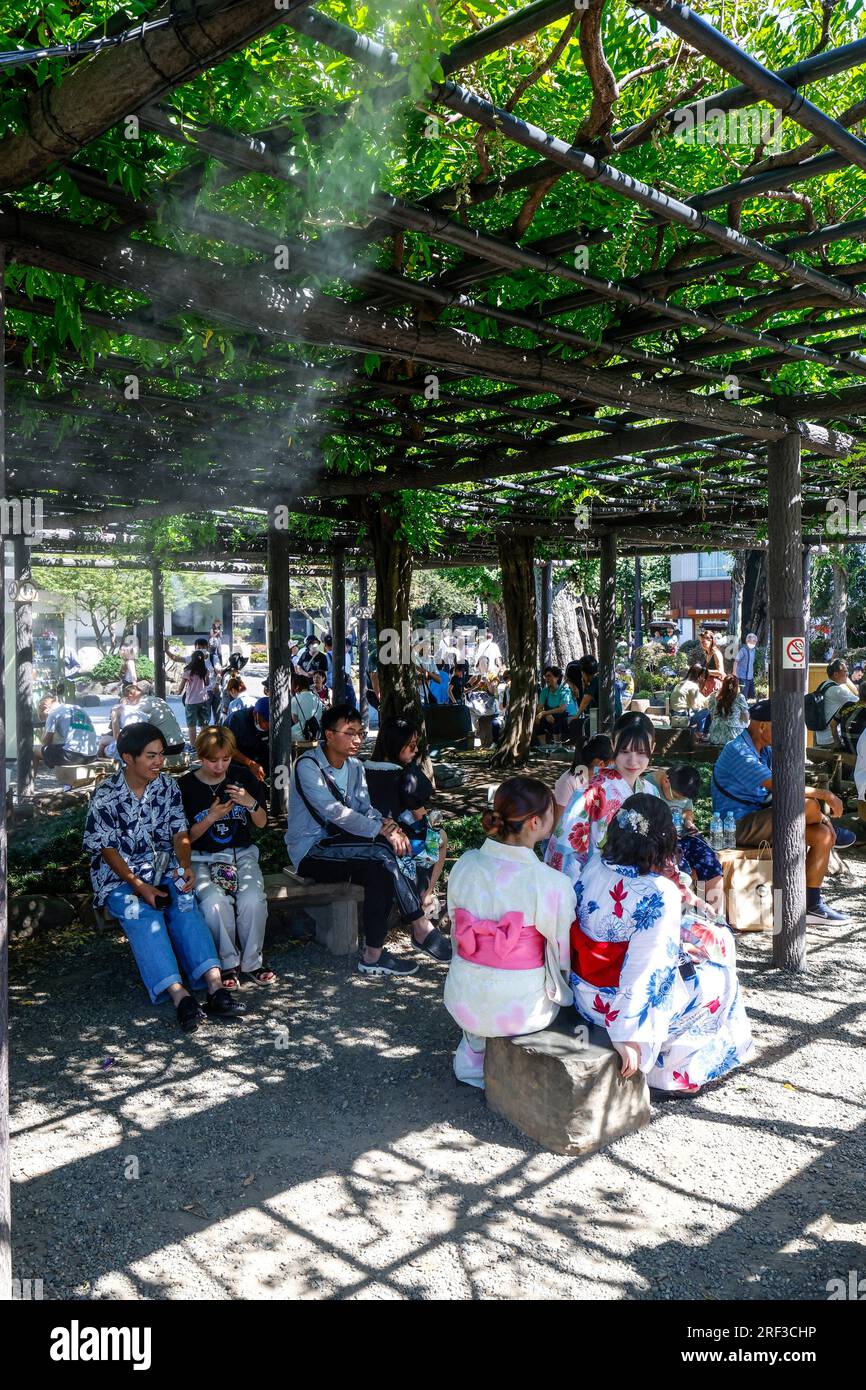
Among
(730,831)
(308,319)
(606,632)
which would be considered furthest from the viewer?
(606,632)

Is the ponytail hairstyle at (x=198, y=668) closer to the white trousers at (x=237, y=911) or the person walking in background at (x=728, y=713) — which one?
the person walking in background at (x=728, y=713)

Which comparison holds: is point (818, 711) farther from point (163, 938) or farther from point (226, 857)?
point (163, 938)

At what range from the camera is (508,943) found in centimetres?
404

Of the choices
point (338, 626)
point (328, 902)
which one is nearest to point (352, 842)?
point (328, 902)

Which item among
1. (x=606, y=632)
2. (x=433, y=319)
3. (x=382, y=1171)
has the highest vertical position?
(x=433, y=319)

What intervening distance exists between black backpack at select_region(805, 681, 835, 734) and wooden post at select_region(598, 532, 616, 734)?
106 inches

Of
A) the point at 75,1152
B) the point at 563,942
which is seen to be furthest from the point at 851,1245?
the point at 75,1152

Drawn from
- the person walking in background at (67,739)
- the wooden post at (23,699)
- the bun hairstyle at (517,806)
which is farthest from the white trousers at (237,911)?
the person walking in background at (67,739)

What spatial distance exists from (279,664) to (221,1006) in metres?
5.58

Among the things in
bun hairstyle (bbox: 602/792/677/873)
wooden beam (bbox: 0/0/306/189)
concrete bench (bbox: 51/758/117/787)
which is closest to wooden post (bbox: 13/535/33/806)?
concrete bench (bbox: 51/758/117/787)

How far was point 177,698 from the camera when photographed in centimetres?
2512

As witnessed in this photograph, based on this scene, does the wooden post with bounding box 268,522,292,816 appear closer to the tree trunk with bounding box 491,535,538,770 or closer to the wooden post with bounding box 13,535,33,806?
the wooden post with bounding box 13,535,33,806

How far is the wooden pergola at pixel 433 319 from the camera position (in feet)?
9.18

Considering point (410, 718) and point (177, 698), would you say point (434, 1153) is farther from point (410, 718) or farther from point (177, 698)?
point (177, 698)
